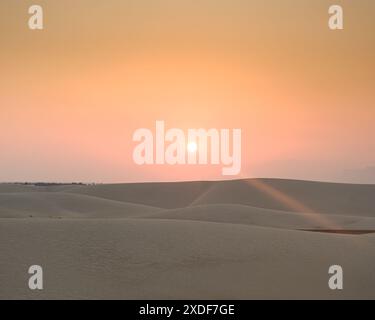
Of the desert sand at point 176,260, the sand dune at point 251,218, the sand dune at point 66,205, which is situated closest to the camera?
the desert sand at point 176,260

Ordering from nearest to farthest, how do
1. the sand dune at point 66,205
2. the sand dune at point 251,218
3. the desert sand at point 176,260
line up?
1. the desert sand at point 176,260
2. the sand dune at point 251,218
3. the sand dune at point 66,205

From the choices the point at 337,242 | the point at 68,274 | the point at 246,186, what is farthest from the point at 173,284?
the point at 246,186

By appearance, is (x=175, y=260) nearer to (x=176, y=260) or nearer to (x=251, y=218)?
(x=176, y=260)

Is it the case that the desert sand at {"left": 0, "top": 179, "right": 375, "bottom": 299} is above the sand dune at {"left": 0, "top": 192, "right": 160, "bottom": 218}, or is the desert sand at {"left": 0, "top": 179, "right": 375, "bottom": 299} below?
below

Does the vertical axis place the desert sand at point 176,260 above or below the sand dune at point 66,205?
below

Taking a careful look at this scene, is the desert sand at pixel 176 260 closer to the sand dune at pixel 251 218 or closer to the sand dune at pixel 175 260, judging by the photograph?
the sand dune at pixel 175 260

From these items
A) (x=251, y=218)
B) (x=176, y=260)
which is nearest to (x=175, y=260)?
(x=176, y=260)

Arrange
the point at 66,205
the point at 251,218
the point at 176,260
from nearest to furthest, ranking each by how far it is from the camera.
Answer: the point at 176,260 → the point at 251,218 → the point at 66,205

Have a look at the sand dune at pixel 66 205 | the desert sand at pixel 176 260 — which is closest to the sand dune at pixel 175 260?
the desert sand at pixel 176 260

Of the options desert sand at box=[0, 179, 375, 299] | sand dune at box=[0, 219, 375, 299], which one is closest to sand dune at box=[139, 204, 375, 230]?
desert sand at box=[0, 179, 375, 299]

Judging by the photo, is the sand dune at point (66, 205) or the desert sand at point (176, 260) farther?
the sand dune at point (66, 205)

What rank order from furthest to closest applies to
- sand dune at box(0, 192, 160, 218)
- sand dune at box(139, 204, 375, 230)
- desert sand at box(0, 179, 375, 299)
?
sand dune at box(0, 192, 160, 218) < sand dune at box(139, 204, 375, 230) < desert sand at box(0, 179, 375, 299)

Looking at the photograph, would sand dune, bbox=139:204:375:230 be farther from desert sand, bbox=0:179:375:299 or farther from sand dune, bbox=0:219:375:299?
sand dune, bbox=0:219:375:299
